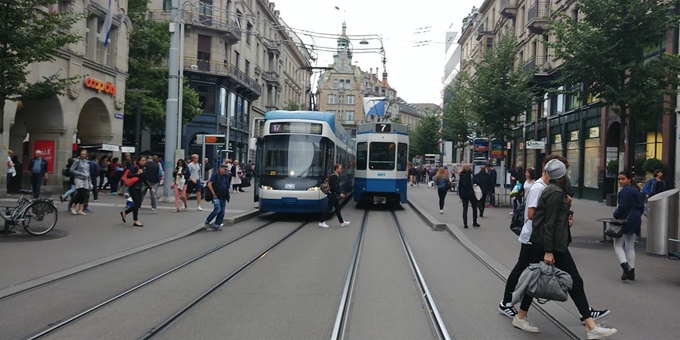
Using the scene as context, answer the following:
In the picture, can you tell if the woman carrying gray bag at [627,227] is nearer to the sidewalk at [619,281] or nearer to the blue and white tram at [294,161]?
the sidewalk at [619,281]

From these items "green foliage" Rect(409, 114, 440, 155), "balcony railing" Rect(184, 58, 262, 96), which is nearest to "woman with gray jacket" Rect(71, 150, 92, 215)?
"balcony railing" Rect(184, 58, 262, 96)

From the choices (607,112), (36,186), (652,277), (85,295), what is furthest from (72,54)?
(607,112)

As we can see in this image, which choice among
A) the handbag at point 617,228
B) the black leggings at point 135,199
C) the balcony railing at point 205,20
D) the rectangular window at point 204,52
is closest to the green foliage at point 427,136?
the balcony railing at point 205,20

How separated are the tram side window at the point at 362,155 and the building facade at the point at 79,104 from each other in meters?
10.5

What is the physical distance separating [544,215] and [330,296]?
9.32ft

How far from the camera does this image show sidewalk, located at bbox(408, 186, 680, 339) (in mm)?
6355

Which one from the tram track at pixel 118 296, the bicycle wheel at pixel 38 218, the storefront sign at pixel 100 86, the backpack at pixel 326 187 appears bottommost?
the tram track at pixel 118 296

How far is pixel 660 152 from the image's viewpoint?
2245cm

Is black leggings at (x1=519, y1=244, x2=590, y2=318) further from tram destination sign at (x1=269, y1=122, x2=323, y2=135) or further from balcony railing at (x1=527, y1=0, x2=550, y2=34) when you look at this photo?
balcony railing at (x1=527, y1=0, x2=550, y2=34)

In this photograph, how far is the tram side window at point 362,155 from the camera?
22000 mm

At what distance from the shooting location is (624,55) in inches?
557

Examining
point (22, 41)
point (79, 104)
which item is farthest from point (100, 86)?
point (22, 41)

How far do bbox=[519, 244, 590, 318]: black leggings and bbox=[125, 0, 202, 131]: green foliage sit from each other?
3552 cm

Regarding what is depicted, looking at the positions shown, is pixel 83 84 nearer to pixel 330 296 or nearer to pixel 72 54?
pixel 72 54
